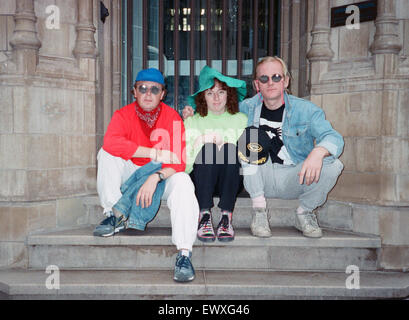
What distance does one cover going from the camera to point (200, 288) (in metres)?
2.29

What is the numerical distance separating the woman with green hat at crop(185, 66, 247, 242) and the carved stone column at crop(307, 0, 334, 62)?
0.87 m

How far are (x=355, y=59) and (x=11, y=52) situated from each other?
10.3 ft

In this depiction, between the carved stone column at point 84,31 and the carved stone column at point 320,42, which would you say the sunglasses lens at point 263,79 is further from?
the carved stone column at point 84,31

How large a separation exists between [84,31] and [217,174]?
1954 mm

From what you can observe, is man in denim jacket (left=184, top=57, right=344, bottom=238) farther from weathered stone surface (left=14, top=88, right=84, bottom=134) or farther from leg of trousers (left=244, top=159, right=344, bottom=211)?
weathered stone surface (left=14, top=88, right=84, bottom=134)

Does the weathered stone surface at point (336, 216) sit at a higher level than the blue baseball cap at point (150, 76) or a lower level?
lower

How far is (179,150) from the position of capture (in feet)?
8.78

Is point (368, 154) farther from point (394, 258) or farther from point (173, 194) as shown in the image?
point (173, 194)

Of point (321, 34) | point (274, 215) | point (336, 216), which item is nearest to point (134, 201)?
point (274, 215)

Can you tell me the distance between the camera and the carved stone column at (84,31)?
10.4 feet

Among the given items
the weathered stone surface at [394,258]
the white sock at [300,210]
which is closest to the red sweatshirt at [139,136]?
the white sock at [300,210]

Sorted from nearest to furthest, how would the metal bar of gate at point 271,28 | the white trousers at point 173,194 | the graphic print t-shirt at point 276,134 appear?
1. the white trousers at point 173,194
2. the graphic print t-shirt at point 276,134
3. the metal bar of gate at point 271,28

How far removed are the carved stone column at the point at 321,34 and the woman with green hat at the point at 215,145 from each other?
0.87 metres

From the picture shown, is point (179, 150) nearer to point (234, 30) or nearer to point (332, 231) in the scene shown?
point (332, 231)
